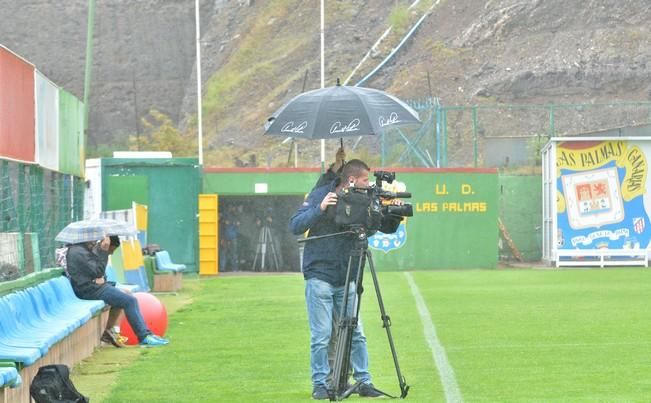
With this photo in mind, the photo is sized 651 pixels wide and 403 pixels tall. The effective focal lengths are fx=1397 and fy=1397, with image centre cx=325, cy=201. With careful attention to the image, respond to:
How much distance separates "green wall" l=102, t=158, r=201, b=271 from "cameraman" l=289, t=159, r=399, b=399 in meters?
25.8

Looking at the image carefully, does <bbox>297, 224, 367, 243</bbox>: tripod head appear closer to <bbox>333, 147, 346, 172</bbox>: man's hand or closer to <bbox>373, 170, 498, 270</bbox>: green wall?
<bbox>333, 147, 346, 172</bbox>: man's hand

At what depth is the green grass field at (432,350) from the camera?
12.5 m

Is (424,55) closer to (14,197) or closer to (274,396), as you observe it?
(14,197)

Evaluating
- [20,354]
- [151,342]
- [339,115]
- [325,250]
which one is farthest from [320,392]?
[151,342]

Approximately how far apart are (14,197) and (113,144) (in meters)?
63.9

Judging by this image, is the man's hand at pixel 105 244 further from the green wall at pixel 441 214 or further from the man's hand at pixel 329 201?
the green wall at pixel 441 214

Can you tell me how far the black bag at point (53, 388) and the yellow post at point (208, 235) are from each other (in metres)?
26.0

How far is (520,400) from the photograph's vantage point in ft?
37.4

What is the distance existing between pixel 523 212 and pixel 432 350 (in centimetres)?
2506

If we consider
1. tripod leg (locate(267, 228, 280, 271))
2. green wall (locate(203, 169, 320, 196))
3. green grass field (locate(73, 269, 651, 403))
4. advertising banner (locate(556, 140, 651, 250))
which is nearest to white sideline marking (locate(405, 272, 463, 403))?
green grass field (locate(73, 269, 651, 403))

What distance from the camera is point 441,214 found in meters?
38.2

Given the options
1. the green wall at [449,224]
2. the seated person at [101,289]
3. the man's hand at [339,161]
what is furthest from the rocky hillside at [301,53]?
the man's hand at [339,161]

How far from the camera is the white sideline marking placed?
1193cm

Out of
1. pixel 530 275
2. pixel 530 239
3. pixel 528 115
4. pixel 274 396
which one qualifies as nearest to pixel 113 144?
pixel 528 115
